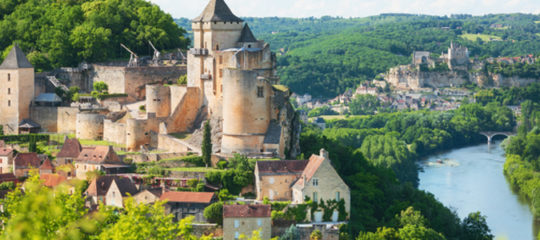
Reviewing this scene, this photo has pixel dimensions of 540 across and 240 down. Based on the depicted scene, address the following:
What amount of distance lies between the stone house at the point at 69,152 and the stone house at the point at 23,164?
1.11 metres

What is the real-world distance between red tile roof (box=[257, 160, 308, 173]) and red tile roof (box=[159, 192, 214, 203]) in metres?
2.89

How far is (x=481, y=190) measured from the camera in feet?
258

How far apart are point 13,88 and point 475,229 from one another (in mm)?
28132

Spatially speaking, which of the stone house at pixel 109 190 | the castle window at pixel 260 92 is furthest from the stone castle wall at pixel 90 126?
the castle window at pixel 260 92

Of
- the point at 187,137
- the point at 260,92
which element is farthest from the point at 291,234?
the point at 187,137

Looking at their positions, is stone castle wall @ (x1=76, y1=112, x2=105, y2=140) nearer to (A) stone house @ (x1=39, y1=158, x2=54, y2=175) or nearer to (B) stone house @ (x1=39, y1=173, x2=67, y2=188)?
(A) stone house @ (x1=39, y1=158, x2=54, y2=175)

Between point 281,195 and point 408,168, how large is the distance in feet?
150

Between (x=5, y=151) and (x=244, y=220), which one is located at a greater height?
(x=5, y=151)

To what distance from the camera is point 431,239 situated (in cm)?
4447

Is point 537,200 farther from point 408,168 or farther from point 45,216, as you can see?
point 45,216

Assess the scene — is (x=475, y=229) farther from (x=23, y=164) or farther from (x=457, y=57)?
(x=457, y=57)

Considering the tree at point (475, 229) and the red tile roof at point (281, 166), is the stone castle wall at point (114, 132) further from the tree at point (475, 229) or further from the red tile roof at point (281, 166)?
the tree at point (475, 229)

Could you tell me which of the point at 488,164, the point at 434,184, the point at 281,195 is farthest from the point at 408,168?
the point at 281,195

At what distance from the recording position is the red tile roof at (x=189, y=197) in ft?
136
